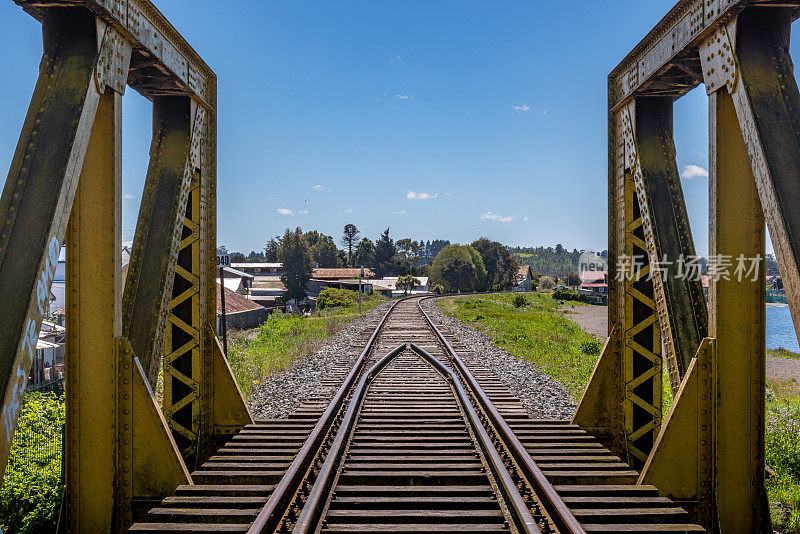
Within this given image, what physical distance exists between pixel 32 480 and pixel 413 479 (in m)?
4.97

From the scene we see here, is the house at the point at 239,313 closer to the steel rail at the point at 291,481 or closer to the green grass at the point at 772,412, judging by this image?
the green grass at the point at 772,412

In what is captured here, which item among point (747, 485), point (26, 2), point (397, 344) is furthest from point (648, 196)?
point (397, 344)

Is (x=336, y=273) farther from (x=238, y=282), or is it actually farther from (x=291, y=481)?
(x=291, y=481)

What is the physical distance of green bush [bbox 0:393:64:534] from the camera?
5918 mm

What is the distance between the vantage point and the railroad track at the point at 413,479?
11.8 ft

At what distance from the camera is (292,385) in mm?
9523

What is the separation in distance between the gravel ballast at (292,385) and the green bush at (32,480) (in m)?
2.56

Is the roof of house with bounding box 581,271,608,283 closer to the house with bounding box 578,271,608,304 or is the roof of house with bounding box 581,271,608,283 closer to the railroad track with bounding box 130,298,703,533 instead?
the house with bounding box 578,271,608,304

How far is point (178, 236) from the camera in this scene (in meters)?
4.70

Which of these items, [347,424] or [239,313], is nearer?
[347,424]

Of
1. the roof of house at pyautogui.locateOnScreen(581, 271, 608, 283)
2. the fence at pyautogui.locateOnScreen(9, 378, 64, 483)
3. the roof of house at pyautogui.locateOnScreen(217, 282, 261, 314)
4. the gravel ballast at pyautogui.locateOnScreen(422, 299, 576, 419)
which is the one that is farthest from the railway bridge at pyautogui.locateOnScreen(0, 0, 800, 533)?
the roof of house at pyautogui.locateOnScreen(581, 271, 608, 283)

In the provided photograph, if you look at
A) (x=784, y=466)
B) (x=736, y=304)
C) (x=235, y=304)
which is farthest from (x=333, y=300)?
(x=736, y=304)

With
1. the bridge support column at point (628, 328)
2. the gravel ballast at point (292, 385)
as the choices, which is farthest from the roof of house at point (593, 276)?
the bridge support column at point (628, 328)

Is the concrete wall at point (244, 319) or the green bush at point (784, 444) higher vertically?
the green bush at point (784, 444)
